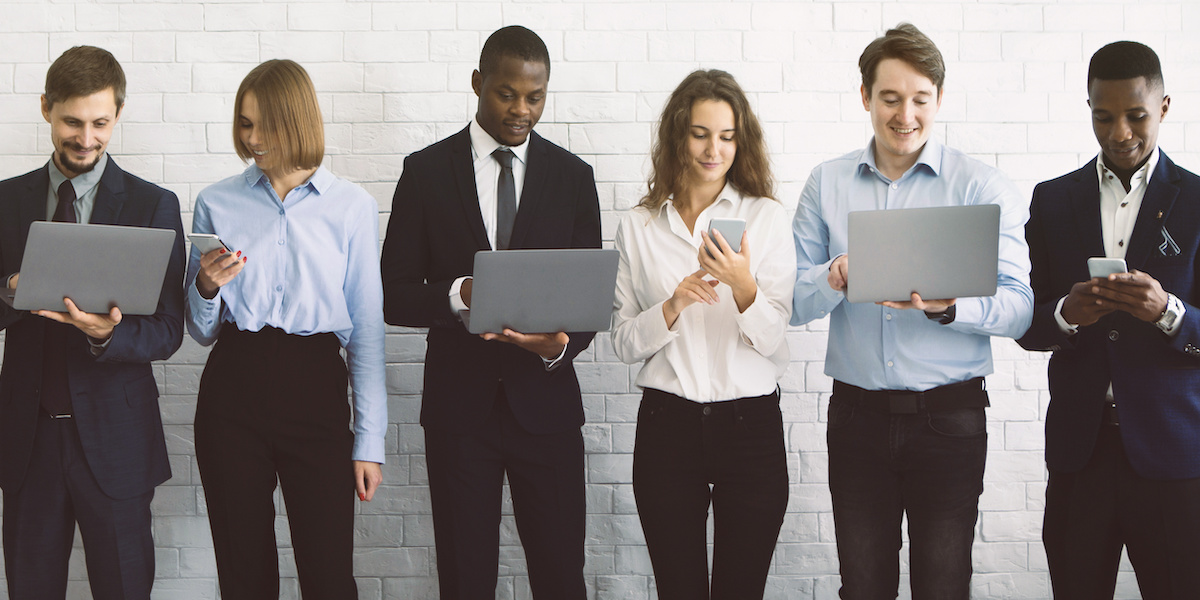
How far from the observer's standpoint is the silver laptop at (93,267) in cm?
172

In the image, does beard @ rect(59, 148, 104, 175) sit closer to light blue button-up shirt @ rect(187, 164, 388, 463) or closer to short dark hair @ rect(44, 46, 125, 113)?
short dark hair @ rect(44, 46, 125, 113)

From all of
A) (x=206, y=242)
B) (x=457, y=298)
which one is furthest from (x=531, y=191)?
(x=206, y=242)

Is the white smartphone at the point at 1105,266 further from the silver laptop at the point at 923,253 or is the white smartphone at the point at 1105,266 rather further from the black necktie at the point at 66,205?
the black necktie at the point at 66,205

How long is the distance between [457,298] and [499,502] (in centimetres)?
55

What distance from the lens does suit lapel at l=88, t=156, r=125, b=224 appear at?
6.67 feet

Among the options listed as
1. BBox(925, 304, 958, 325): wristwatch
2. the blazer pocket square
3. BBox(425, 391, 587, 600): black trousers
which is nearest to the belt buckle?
BBox(925, 304, 958, 325): wristwatch

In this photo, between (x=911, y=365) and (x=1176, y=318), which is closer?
(x=1176, y=318)

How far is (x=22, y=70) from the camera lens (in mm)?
2654

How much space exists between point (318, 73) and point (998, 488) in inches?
111

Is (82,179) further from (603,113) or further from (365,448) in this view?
(603,113)

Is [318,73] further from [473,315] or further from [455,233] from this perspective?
[473,315]

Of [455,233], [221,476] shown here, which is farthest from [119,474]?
[455,233]

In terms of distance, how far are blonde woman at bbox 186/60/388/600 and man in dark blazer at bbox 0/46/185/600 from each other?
0.65 ft

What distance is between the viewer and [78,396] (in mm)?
1977
